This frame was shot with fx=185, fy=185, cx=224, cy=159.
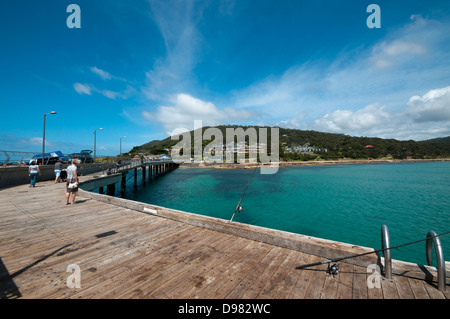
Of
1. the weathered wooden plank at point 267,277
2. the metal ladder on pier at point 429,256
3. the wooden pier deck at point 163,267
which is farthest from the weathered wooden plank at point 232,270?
the metal ladder on pier at point 429,256

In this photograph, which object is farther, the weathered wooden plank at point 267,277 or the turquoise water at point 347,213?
the turquoise water at point 347,213

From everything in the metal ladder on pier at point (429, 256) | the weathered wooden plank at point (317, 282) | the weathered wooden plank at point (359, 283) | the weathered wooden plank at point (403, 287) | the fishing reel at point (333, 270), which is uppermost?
the metal ladder on pier at point (429, 256)

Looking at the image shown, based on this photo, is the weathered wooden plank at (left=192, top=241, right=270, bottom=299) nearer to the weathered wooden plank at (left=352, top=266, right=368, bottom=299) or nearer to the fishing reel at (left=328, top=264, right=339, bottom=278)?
the fishing reel at (left=328, top=264, right=339, bottom=278)

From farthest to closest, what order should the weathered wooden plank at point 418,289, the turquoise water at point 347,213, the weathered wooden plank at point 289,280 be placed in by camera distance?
the turquoise water at point 347,213
the weathered wooden plank at point 289,280
the weathered wooden plank at point 418,289

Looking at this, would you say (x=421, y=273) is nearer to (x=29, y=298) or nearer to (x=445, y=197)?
(x=29, y=298)

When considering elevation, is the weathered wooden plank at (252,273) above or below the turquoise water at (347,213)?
above

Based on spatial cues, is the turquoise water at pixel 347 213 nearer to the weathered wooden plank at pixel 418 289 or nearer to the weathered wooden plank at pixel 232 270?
the weathered wooden plank at pixel 418 289

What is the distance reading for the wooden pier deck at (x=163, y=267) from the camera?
2570mm

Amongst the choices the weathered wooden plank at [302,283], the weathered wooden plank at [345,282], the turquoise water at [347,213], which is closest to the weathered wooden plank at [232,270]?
the weathered wooden plank at [302,283]

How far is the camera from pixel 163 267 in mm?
3193

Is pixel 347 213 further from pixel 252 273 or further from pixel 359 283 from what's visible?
pixel 252 273

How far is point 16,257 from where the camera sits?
3.49m

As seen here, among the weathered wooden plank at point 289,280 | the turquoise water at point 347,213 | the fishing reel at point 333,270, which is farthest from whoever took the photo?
the turquoise water at point 347,213
